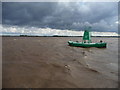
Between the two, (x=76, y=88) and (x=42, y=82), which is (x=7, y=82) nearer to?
(x=42, y=82)

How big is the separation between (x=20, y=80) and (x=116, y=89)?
756cm

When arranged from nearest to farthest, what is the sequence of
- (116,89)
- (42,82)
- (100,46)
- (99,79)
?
(116,89)
(42,82)
(99,79)
(100,46)

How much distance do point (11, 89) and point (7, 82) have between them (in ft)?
3.77

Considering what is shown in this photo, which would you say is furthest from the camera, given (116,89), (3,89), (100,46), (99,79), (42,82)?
(100,46)

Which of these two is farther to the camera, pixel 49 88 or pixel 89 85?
pixel 89 85

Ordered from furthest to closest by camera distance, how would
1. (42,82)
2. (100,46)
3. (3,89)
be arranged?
(100,46), (42,82), (3,89)

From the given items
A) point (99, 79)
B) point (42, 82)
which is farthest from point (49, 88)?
point (99, 79)

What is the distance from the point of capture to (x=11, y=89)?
6352 mm

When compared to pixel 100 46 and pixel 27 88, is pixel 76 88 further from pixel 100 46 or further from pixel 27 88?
pixel 100 46

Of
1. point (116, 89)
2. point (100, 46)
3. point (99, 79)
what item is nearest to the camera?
point (116, 89)

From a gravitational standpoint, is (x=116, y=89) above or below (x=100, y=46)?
below

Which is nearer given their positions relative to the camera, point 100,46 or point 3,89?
point 3,89

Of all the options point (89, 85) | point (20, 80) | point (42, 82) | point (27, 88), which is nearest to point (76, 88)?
point (89, 85)

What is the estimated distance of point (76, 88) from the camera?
6.73 m
